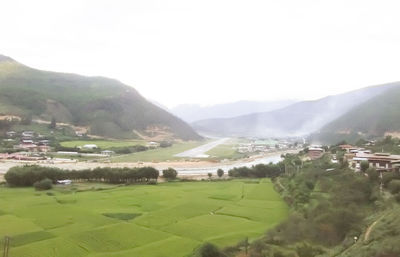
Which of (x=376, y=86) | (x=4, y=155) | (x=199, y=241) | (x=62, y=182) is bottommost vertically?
(x=199, y=241)

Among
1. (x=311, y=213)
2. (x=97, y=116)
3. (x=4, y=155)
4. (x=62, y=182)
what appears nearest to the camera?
(x=311, y=213)

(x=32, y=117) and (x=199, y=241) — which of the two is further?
(x=32, y=117)

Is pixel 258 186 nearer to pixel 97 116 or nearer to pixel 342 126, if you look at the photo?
pixel 342 126

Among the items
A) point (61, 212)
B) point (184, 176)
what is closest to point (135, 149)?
point (184, 176)

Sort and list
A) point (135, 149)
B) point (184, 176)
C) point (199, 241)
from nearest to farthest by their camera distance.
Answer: point (199, 241) → point (184, 176) → point (135, 149)

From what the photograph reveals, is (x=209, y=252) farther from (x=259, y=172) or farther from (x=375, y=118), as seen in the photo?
(x=375, y=118)

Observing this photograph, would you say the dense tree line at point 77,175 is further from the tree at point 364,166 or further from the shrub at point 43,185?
the tree at point 364,166

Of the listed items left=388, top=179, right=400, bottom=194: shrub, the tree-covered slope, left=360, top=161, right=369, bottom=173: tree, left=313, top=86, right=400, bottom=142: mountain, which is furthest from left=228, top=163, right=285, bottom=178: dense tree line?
the tree-covered slope

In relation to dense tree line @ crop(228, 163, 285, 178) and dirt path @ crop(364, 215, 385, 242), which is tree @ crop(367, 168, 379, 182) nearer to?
dirt path @ crop(364, 215, 385, 242)
